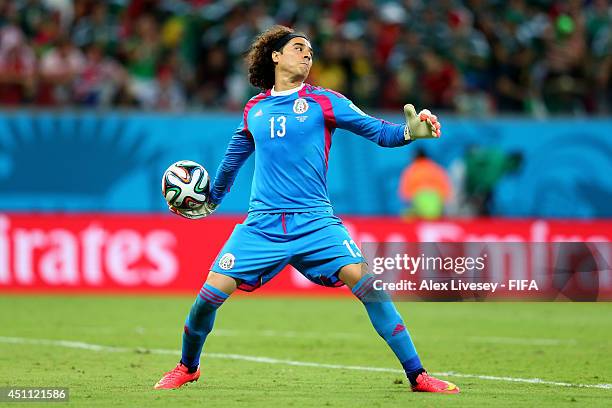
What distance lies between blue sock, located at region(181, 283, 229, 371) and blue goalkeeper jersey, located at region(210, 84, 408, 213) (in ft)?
2.12

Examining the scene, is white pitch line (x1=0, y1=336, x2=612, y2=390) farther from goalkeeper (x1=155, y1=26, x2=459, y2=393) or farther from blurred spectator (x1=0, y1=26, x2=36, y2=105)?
blurred spectator (x1=0, y1=26, x2=36, y2=105)

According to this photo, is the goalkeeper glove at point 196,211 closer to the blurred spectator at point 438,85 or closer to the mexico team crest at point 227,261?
the mexico team crest at point 227,261

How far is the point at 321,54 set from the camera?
19750 mm

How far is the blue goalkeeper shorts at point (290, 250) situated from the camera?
7.80 m

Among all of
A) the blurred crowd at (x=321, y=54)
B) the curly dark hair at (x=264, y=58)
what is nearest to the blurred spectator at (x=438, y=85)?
the blurred crowd at (x=321, y=54)

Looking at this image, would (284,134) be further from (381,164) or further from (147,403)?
(381,164)

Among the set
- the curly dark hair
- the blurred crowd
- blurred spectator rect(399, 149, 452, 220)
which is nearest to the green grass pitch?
the curly dark hair

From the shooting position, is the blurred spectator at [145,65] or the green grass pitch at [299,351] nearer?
the green grass pitch at [299,351]

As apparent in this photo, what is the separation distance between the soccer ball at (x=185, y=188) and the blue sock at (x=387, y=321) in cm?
142

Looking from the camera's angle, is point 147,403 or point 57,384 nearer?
point 147,403

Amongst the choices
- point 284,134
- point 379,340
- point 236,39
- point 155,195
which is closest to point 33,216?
point 155,195

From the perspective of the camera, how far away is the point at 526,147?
19.9 meters

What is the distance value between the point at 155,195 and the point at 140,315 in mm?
4969

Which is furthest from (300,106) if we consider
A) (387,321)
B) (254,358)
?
(254,358)
